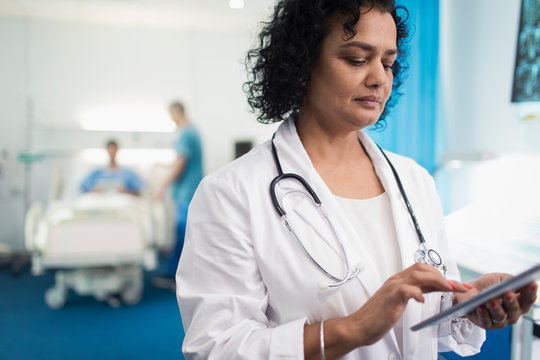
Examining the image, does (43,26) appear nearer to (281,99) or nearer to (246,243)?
(281,99)

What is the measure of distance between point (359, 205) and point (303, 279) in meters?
0.22

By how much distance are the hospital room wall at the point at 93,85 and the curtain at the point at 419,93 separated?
1.93 metres

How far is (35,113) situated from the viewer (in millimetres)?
3469

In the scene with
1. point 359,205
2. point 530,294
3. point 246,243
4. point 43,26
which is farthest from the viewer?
point 43,26

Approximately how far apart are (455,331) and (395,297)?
15.5 inches

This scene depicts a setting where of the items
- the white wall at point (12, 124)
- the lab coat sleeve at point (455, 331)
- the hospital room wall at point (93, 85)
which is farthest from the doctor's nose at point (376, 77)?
the white wall at point (12, 124)

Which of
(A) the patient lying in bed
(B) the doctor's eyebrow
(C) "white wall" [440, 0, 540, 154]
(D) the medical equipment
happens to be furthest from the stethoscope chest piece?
(A) the patient lying in bed

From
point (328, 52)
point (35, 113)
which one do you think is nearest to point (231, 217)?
point (328, 52)

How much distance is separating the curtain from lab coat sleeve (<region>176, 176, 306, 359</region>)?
1.18 meters

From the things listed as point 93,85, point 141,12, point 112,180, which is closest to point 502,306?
point 112,180

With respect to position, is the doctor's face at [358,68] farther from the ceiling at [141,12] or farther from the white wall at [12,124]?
the white wall at [12,124]

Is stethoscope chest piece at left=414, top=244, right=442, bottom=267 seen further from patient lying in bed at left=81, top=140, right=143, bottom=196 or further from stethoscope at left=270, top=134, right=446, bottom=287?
patient lying in bed at left=81, top=140, right=143, bottom=196

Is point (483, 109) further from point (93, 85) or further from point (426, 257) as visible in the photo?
point (93, 85)

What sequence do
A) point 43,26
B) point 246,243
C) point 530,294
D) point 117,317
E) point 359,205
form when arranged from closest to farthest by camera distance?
point 530,294 < point 246,243 < point 359,205 < point 117,317 < point 43,26
